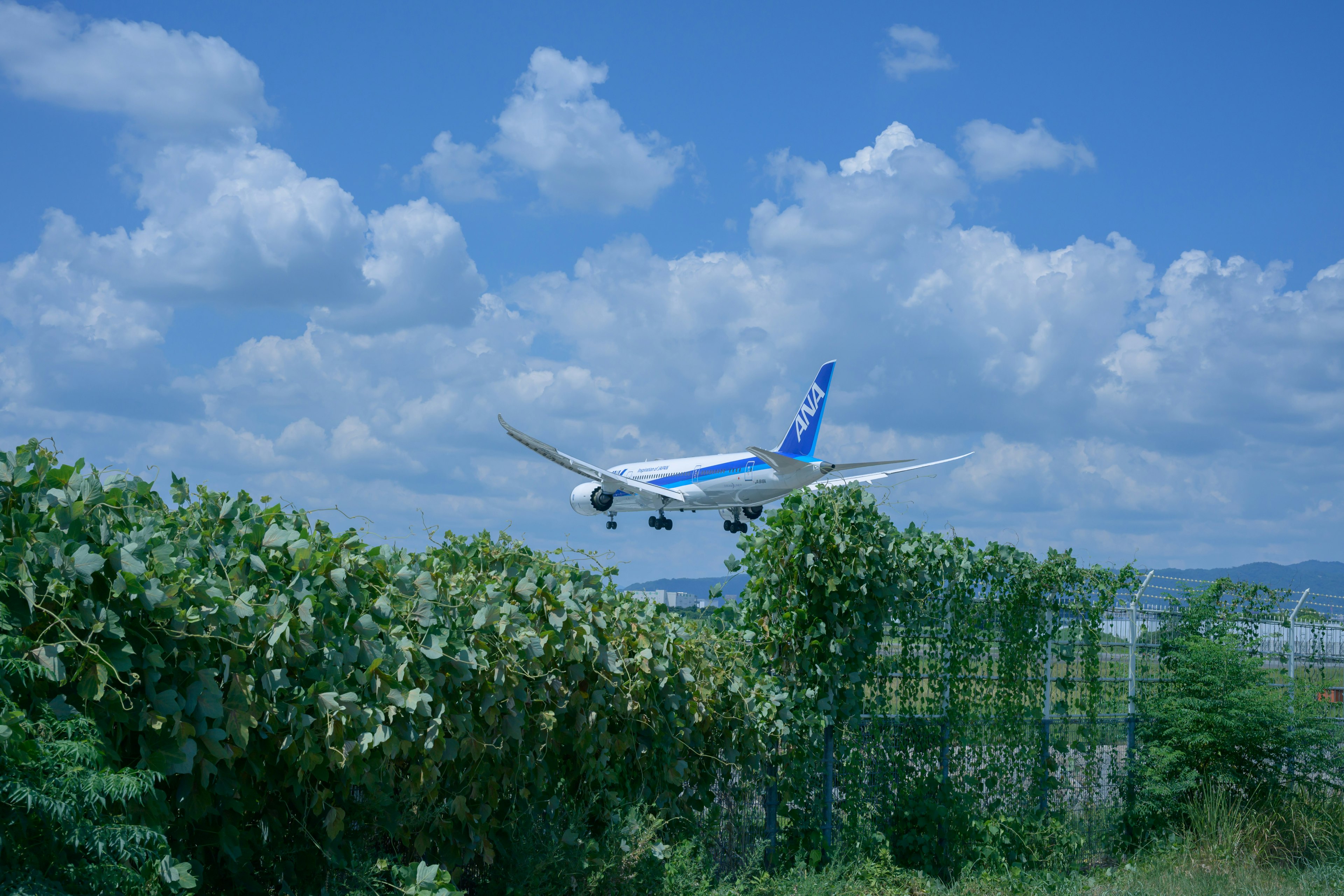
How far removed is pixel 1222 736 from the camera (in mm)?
9211

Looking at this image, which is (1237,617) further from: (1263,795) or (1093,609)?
(1093,609)

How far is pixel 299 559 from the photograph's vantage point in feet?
12.2

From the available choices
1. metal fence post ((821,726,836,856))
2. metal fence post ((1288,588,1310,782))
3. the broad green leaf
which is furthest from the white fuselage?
the broad green leaf

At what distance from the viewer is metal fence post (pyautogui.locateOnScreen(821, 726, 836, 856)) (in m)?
6.84

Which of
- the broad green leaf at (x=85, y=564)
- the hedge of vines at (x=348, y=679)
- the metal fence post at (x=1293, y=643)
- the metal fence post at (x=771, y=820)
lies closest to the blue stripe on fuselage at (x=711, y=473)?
the metal fence post at (x=1293, y=643)

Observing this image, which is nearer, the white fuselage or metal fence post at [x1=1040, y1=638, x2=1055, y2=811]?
metal fence post at [x1=1040, y1=638, x2=1055, y2=811]

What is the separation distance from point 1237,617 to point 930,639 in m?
5.10

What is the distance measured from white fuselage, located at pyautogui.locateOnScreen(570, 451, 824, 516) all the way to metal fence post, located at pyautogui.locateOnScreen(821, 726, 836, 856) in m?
22.8

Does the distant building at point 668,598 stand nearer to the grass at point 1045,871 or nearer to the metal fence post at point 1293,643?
the grass at point 1045,871

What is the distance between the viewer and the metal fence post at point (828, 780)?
6.84 meters

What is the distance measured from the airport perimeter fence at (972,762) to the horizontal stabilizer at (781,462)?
737 inches

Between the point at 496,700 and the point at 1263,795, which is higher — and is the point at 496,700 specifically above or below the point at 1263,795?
above

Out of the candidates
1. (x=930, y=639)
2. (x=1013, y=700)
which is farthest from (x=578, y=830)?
(x=1013, y=700)

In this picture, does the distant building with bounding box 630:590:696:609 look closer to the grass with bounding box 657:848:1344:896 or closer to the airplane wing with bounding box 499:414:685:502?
the grass with bounding box 657:848:1344:896
